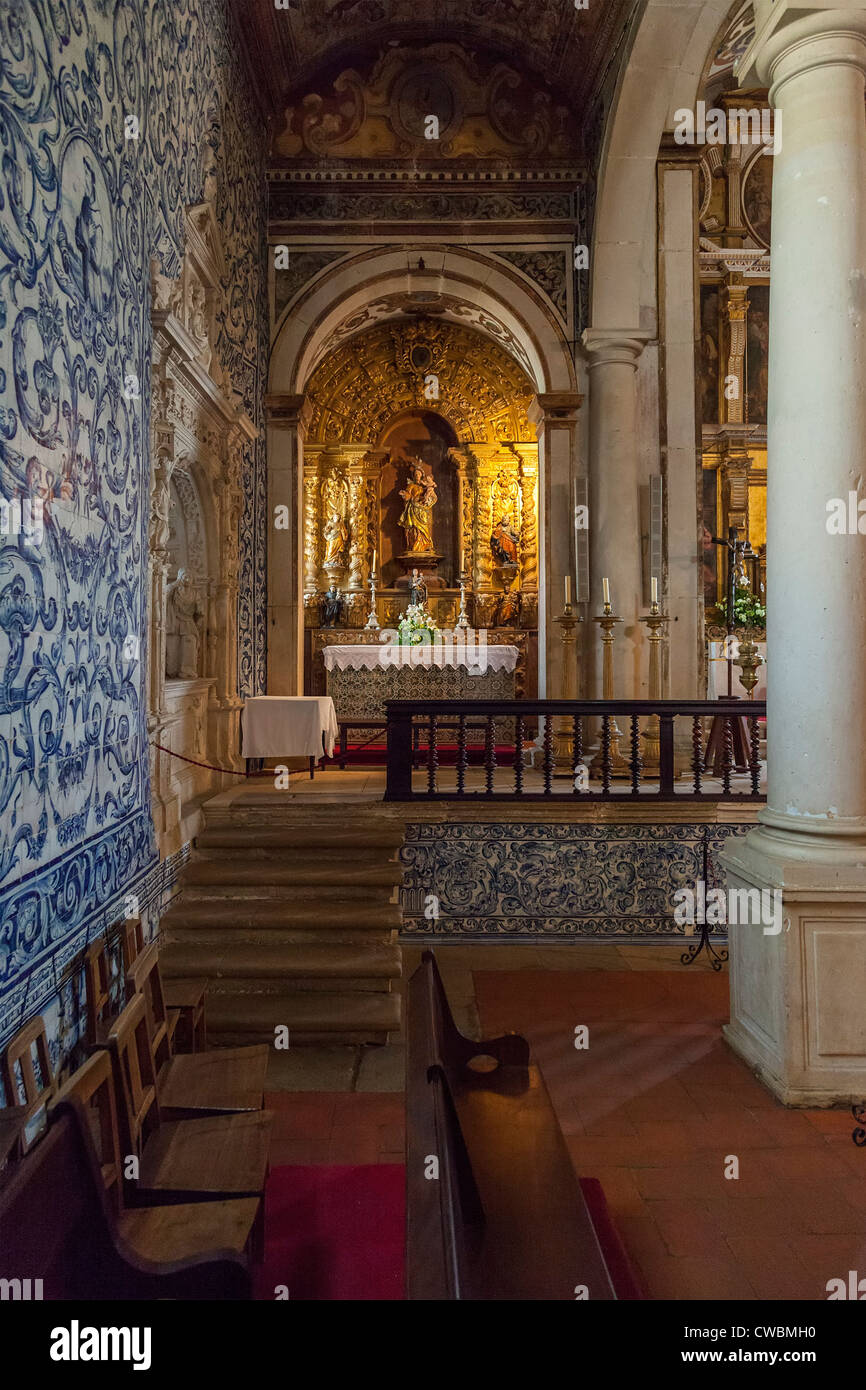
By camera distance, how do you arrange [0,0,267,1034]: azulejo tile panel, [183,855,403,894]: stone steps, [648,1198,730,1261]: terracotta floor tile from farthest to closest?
[183,855,403,894]: stone steps → [0,0,267,1034]: azulejo tile panel → [648,1198,730,1261]: terracotta floor tile

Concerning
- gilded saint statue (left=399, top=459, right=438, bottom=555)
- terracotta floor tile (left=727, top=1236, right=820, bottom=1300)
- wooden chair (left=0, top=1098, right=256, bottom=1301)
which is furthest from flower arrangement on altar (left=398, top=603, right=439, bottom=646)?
wooden chair (left=0, top=1098, right=256, bottom=1301)

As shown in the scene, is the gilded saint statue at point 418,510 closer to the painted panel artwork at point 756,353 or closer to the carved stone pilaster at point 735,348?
the carved stone pilaster at point 735,348

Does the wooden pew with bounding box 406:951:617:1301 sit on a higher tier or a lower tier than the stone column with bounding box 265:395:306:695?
lower

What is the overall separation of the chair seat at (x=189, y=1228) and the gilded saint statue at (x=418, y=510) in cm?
1076

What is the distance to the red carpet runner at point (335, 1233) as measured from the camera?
248cm

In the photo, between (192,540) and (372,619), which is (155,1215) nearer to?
(192,540)

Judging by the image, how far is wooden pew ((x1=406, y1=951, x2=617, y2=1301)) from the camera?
1.57 m

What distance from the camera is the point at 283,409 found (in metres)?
8.95

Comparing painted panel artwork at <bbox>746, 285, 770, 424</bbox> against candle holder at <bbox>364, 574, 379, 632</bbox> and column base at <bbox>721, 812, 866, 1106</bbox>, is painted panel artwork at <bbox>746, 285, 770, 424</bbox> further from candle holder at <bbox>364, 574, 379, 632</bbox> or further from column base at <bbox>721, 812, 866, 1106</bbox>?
column base at <bbox>721, 812, 866, 1106</bbox>

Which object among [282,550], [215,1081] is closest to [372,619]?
[282,550]

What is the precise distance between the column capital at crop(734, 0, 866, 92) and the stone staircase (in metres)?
4.47

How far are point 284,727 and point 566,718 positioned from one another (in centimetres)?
265

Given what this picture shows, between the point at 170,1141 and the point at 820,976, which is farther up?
the point at 820,976

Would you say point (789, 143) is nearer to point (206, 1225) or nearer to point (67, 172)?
point (67, 172)
